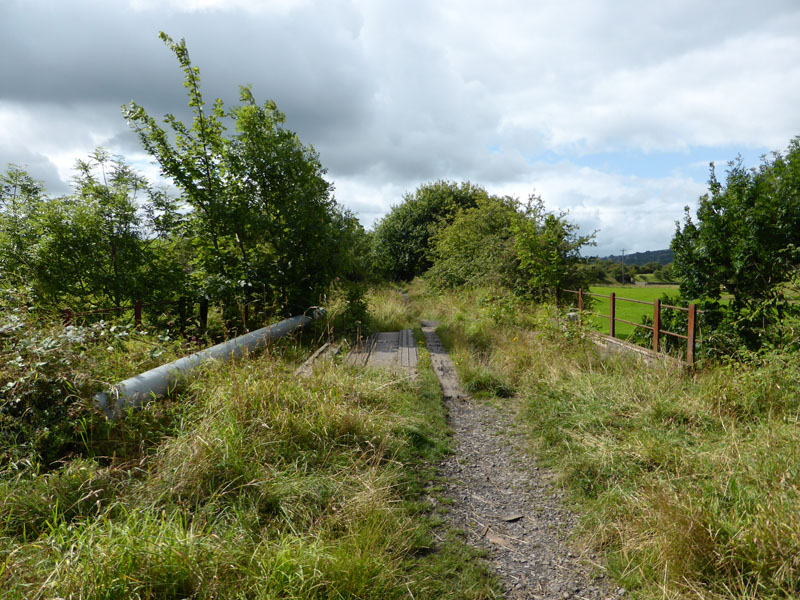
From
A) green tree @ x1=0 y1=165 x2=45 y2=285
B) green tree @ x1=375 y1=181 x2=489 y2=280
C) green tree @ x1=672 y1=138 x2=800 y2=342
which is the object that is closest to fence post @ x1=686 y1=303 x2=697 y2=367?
green tree @ x1=672 y1=138 x2=800 y2=342

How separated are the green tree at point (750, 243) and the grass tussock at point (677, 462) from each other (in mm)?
1338

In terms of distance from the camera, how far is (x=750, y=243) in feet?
18.8

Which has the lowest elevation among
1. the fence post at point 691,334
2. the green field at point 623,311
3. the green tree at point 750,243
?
the green field at point 623,311

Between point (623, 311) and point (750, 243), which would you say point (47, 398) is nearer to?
point (750, 243)

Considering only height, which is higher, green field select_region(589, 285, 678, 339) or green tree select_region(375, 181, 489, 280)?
green tree select_region(375, 181, 489, 280)

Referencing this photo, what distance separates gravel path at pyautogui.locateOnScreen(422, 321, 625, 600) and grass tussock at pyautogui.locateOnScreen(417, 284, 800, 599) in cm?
17

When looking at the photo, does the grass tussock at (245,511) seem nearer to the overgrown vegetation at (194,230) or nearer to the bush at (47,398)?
the bush at (47,398)

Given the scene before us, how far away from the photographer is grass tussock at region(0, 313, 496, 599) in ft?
7.04

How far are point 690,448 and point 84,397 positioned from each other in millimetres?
4602

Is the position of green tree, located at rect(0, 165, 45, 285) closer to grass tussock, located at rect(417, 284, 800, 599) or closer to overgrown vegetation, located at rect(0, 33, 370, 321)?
overgrown vegetation, located at rect(0, 33, 370, 321)

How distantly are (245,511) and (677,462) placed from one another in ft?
9.89

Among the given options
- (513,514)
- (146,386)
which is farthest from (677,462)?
(146,386)

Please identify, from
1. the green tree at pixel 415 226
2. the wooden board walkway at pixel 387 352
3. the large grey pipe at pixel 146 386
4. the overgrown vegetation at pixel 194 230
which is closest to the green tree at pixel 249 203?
the overgrown vegetation at pixel 194 230

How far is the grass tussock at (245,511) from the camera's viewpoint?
2145mm
